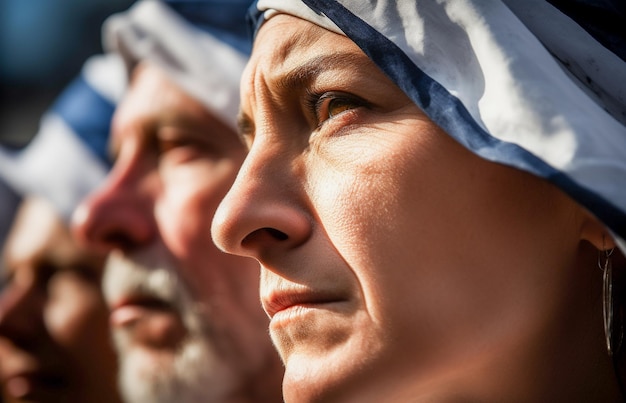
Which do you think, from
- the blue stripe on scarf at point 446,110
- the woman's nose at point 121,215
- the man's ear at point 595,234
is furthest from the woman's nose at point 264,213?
the woman's nose at point 121,215

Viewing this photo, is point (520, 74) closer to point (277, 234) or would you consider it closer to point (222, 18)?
point (277, 234)

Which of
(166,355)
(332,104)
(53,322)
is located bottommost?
(53,322)

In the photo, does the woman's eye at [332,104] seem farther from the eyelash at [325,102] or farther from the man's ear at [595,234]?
the man's ear at [595,234]

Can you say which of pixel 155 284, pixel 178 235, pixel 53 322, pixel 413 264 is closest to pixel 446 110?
pixel 413 264

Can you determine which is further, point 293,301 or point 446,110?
point 293,301

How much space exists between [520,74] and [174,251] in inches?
74.4

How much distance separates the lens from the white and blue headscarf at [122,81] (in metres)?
3.42

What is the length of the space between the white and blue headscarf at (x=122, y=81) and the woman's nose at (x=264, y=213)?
1.39 meters

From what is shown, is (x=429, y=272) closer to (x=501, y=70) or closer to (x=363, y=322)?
(x=363, y=322)

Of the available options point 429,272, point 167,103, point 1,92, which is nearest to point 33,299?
point 167,103

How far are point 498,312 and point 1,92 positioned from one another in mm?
12106

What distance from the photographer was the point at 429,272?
176 cm

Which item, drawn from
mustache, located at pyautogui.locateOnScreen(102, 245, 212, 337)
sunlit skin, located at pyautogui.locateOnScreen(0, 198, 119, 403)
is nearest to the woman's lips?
mustache, located at pyautogui.locateOnScreen(102, 245, 212, 337)

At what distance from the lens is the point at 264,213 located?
188cm
